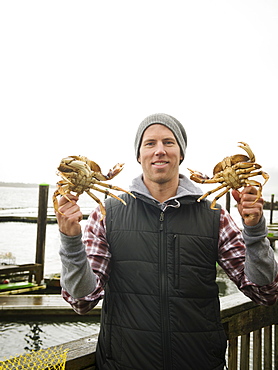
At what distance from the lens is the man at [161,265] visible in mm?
1872

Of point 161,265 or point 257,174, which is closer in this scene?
point 161,265

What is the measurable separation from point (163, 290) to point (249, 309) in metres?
1.20

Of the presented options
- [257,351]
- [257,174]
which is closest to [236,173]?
[257,174]

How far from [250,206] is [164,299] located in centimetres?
75

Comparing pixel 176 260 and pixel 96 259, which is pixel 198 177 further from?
pixel 96 259

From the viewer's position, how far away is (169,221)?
6.82 feet

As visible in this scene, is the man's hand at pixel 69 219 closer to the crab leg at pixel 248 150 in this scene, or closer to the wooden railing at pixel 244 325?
the crab leg at pixel 248 150

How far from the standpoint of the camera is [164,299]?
1.92 m

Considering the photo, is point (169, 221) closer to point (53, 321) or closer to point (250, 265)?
point (250, 265)

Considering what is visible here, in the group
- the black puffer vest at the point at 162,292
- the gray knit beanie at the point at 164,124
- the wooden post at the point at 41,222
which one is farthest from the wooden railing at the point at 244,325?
the wooden post at the point at 41,222

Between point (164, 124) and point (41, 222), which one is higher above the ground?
point (164, 124)

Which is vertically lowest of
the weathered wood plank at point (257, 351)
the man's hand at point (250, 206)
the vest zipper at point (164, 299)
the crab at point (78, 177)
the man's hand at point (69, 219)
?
the weathered wood plank at point (257, 351)

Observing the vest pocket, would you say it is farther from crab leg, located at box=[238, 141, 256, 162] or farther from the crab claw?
crab leg, located at box=[238, 141, 256, 162]

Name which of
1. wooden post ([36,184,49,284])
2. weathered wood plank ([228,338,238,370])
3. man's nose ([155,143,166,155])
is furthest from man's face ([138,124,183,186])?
wooden post ([36,184,49,284])
